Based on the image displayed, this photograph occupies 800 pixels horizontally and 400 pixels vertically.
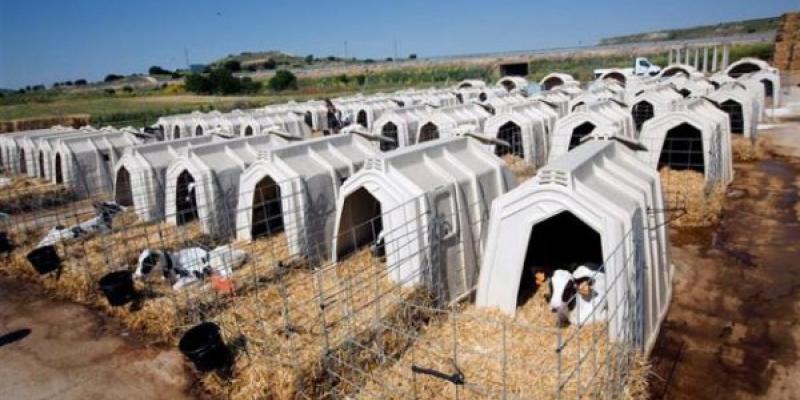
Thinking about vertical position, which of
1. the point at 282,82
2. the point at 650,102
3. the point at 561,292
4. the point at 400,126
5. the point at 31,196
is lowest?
the point at 561,292

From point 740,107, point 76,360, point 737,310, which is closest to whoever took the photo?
point 76,360

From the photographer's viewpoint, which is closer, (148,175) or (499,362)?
(499,362)

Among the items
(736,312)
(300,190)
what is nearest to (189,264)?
(300,190)

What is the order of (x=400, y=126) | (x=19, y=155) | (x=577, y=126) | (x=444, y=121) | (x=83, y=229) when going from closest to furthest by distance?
(x=83, y=229) < (x=577, y=126) < (x=444, y=121) < (x=400, y=126) < (x=19, y=155)

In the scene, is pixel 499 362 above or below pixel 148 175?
below

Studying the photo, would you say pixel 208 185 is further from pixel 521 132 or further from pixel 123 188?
pixel 521 132

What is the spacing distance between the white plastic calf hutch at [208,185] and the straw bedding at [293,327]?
4144mm

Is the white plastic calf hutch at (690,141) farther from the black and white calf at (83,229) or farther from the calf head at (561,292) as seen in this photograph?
the black and white calf at (83,229)

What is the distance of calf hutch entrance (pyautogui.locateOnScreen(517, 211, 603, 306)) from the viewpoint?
10078 millimetres

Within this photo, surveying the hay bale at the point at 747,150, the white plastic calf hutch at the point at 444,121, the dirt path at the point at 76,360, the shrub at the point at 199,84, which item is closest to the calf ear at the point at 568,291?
the dirt path at the point at 76,360

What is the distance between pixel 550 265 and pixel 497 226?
2.34m

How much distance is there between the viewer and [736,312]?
9.34 metres

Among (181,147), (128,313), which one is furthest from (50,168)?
(128,313)

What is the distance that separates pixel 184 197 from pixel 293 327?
25.7 ft
